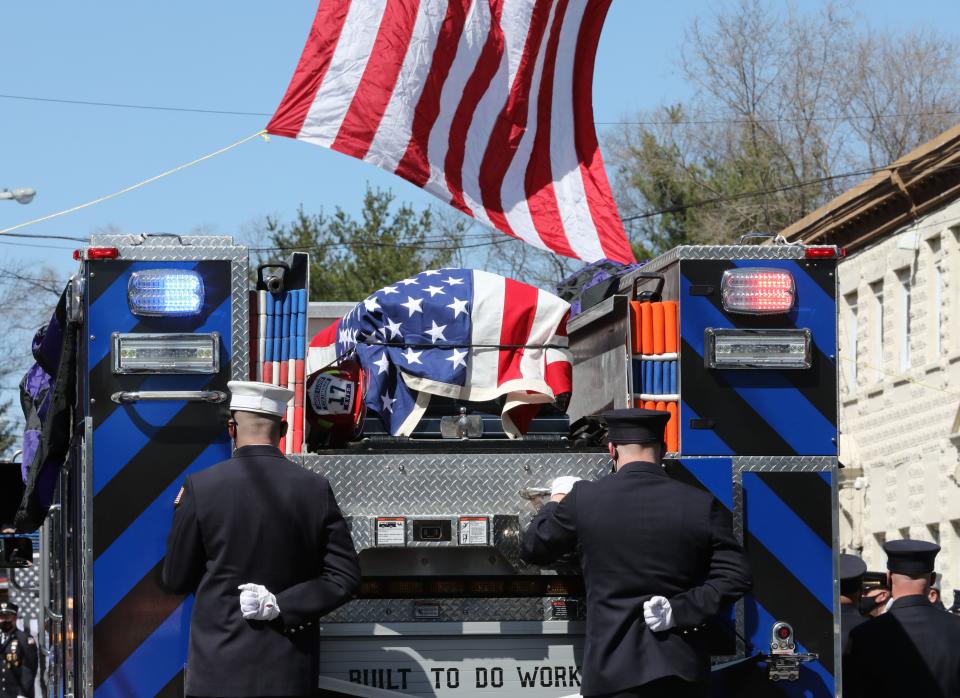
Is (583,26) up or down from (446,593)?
up

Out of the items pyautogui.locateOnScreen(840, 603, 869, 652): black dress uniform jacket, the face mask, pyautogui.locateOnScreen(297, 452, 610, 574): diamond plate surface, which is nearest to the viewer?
pyautogui.locateOnScreen(297, 452, 610, 574): diamond plate surface

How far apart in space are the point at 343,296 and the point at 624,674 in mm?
34943

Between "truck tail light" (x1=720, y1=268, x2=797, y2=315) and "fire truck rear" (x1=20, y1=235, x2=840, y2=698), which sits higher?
"truck tail light" (x1=720, y1=268, x2=797, y2=315)

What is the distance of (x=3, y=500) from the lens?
34.8ft

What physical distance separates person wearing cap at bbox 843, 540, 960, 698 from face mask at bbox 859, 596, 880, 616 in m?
2.24

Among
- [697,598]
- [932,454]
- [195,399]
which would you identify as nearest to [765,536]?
[697,598]

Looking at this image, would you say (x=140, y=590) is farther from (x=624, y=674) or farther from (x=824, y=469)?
(x=824, y=469)

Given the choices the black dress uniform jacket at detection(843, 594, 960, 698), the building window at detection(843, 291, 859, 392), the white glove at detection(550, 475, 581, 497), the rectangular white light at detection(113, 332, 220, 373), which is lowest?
the black dress uniform jacket at detection(843, 594, 960, 698)

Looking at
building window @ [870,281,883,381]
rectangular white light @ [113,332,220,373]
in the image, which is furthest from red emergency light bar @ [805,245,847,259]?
building window @ [870,281,883,381]

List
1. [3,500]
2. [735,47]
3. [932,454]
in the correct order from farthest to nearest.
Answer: [735,47] < [932,454] < [3,500]

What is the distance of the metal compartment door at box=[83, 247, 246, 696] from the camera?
22.8ft

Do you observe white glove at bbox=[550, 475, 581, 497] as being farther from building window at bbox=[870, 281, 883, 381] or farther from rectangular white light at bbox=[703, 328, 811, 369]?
building window at bbox=[870, 281, 883, 381]

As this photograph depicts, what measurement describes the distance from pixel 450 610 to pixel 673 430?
1.14 meters

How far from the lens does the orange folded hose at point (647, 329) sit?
291 inches
